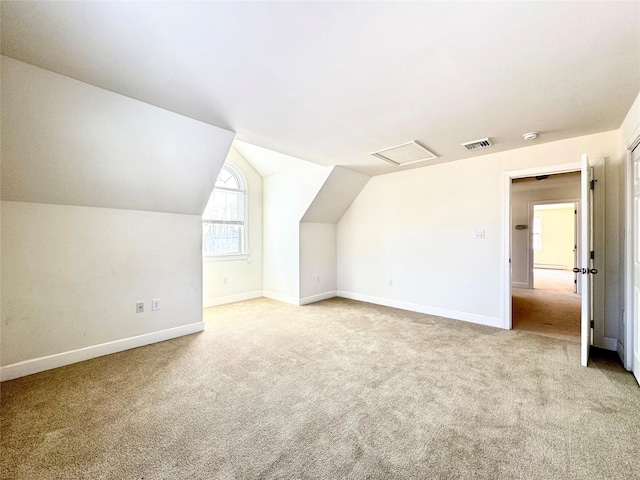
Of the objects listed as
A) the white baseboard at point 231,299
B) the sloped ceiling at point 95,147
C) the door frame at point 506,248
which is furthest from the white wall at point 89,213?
the door frame at point 506,248

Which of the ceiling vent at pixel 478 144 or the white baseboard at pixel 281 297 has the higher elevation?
the ceiling vent at pixel 478 144

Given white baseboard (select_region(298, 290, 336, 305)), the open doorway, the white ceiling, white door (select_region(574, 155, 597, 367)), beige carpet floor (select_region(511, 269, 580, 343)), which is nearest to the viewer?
the white ceiling

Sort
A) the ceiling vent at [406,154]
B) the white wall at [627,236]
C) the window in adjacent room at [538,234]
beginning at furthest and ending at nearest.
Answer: the window in adjacent room at [538,234] → the ceiling vent at [406,154] → the white wall at [627,236]

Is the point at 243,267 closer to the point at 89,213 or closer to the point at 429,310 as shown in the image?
the point at 89,213

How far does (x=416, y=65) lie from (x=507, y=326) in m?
3.37

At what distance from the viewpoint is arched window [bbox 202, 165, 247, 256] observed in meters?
4.88

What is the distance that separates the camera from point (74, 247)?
2.68 m

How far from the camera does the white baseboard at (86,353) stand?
2.37m

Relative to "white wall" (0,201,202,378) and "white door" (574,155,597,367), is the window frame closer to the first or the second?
"white wall" (0,201,202,378)

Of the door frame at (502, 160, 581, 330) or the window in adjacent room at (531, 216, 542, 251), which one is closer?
the door frame at (502, 160, 581, 330)

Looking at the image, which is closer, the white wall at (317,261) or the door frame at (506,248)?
the door frame at (506,248)

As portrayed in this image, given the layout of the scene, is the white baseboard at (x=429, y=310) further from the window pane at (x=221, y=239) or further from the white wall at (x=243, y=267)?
the window pane at (x=221, y=239)

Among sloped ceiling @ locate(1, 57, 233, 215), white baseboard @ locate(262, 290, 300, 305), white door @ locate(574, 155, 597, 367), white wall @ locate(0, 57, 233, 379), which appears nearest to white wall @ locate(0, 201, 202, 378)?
white wall @ locate(0, 57, 233, 379)

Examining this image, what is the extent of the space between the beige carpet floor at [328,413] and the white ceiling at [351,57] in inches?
90.4
